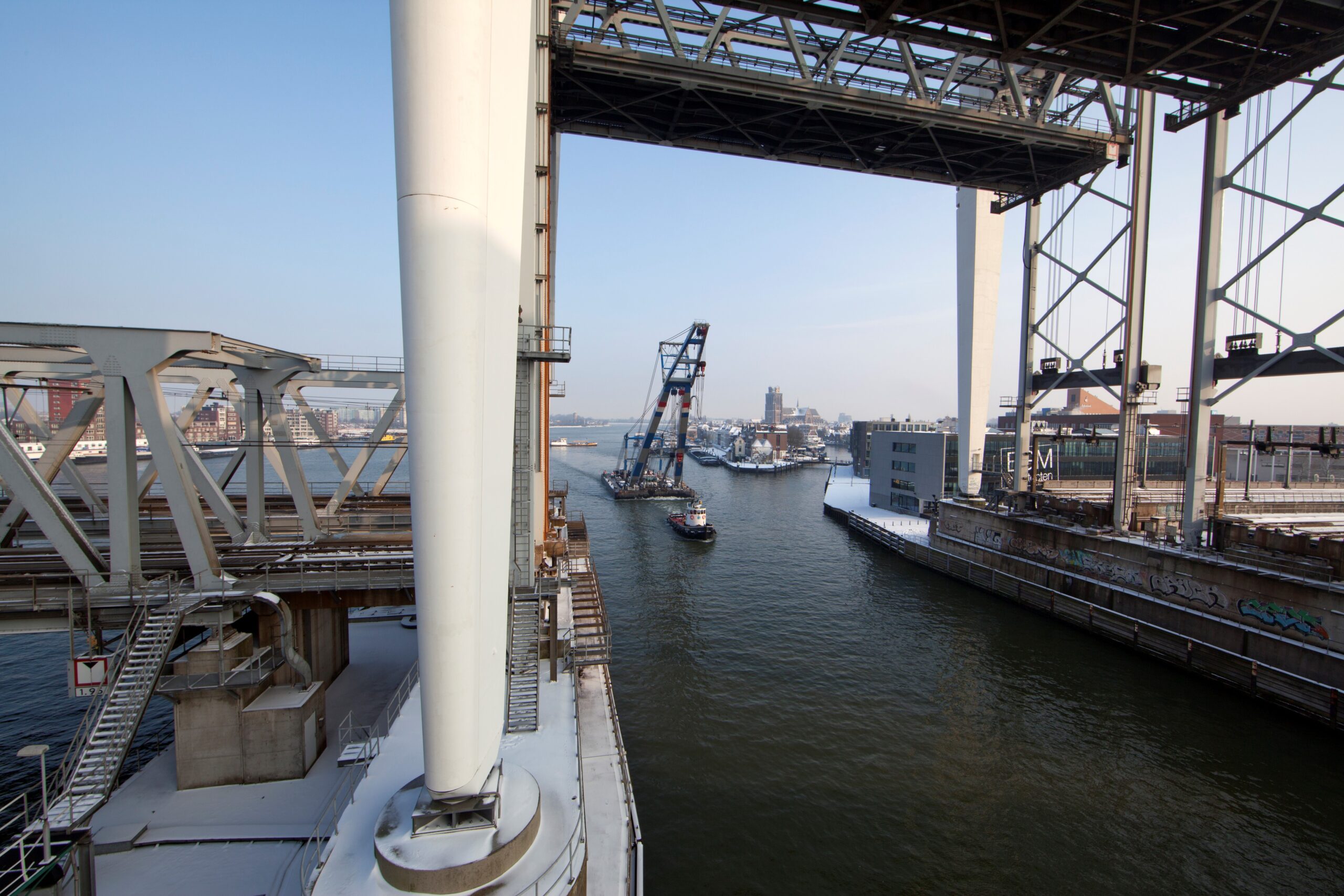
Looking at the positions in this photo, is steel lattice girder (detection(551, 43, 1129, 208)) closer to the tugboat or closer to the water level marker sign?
the water level marker sign

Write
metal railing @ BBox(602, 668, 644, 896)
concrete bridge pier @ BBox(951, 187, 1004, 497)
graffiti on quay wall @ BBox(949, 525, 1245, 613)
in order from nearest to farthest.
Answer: metal railing @ BBox(602, 668, 644, 896), graffiti on quay wall @ BBox(949, 525, 1245, 613), concrete bridge pier @ BBox(951, 187, 1004, 497)

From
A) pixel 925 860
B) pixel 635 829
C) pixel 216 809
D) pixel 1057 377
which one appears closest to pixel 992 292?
pixel 1057 377

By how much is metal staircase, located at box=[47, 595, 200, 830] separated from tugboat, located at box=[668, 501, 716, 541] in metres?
27.5

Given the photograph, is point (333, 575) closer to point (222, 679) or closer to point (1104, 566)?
point (222, 679)

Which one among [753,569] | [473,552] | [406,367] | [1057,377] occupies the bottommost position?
[753,569]

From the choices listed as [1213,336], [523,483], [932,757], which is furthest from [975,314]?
[523,483]

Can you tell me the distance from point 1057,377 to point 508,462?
2740 cm

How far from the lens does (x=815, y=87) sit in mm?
20828

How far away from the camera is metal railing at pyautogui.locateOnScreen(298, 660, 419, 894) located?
6.66 m

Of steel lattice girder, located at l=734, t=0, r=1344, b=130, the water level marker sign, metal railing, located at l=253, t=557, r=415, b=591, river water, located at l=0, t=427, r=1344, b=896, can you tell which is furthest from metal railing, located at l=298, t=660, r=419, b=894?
steel lattice girder, located at l=734, t=0, r=1344, b=130

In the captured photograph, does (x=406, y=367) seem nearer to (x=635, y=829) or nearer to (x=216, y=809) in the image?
(x=635, y=829)

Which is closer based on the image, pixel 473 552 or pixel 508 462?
pixel 473 552

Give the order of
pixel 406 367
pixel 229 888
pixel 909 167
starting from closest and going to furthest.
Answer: pixel 406 367
pixel 229 888
pixel 909 167

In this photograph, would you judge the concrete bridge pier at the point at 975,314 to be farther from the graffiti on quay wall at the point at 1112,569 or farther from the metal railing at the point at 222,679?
the metal railing at the point at 222,679
